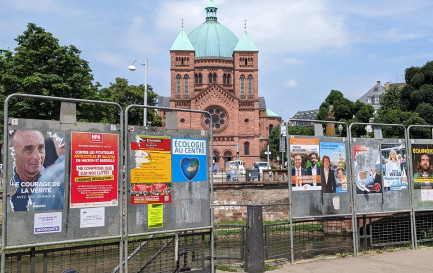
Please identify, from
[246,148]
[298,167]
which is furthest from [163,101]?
[298,167]

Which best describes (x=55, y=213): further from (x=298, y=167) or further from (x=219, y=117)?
(x=219, y=117)

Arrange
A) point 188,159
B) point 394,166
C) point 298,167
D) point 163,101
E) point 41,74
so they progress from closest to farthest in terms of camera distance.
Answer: point 188,159
point 298,167
point 394,166
point 41,74
point 163,101

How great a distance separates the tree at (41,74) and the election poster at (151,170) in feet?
76.1

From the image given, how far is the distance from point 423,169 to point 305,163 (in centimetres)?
353

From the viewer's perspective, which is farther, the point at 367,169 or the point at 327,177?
the point at 367,169

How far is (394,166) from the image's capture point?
34.1 ft

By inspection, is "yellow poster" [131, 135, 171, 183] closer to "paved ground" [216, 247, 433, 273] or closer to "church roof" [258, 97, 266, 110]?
"paved ground" [216, 247, 433, 273]

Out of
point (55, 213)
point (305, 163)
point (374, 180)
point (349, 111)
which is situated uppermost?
point (349, 111)

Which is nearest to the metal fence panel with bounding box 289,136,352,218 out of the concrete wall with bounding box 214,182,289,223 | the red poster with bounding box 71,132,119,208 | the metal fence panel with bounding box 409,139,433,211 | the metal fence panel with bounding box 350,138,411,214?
the metal fence panel with bounding box 350,138,411,214

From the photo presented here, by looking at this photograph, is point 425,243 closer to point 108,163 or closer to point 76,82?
point 108,163

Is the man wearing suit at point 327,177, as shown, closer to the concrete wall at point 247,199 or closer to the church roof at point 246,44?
the concrete wall at point 247,199

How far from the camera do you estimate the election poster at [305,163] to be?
30.4 ft

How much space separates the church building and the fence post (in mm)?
55584

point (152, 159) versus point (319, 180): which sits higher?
point (152, 159)
